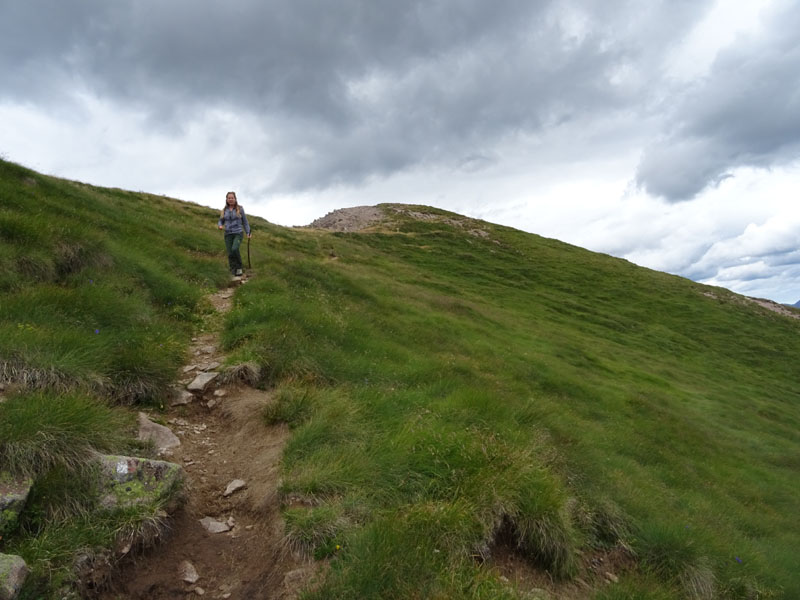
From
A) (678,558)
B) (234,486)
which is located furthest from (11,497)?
(678,558)

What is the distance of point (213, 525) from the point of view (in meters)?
5.36

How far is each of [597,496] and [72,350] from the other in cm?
904

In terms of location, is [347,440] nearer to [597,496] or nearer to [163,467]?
[163,467]

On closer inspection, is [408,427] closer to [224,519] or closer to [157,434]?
[224,519]

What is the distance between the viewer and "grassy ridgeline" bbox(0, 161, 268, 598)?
4.40 meters

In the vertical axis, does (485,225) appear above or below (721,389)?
above

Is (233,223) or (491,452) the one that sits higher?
(233,223)

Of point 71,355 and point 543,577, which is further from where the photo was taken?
point 71,355

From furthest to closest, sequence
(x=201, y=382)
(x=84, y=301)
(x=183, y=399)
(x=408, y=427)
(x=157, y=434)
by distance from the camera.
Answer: (x=84, y=301), (x=201, y=382), (x=183, y=399), (x=408, y=427), (x=157, y=434)

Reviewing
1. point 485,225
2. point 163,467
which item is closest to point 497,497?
point 163,467

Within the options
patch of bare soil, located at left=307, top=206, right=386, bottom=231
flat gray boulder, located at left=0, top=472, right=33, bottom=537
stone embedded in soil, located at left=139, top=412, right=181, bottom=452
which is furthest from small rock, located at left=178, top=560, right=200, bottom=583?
patch of bare soil, located at left=307, top=206, right=386, bottom=231

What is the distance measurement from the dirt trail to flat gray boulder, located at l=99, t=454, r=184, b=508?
43cm

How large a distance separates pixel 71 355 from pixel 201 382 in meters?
2.28

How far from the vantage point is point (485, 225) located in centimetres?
8644
